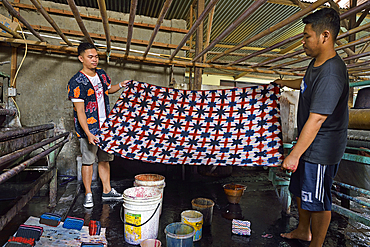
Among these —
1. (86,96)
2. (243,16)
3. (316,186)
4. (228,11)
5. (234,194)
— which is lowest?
(234,194)

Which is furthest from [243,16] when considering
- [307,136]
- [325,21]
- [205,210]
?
[205,210]

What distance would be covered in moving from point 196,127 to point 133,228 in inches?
55.4

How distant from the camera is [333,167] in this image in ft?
5.14

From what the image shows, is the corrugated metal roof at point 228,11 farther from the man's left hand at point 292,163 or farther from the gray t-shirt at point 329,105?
the man's left hand at point 292,163

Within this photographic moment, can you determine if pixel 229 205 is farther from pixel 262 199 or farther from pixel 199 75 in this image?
pixel 199 75

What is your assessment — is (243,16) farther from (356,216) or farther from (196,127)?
(356,216)

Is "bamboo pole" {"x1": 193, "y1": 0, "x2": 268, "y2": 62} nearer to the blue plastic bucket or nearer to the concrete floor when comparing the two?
the blue plastic bucket

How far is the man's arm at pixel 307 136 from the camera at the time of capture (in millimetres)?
1446

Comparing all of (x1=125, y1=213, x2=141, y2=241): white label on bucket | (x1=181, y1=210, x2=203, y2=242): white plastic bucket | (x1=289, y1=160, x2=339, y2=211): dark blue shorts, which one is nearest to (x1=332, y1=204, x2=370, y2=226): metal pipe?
(x1=289, y1=160, x2=339, y2=211): dark blue shorts

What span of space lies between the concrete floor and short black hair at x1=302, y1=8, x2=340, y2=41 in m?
1.71

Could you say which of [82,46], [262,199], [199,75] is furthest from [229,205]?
[82,46]

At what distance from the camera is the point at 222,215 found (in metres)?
2.48

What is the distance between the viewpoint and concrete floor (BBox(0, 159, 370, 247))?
1.94 meters

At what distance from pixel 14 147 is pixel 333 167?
231cm
